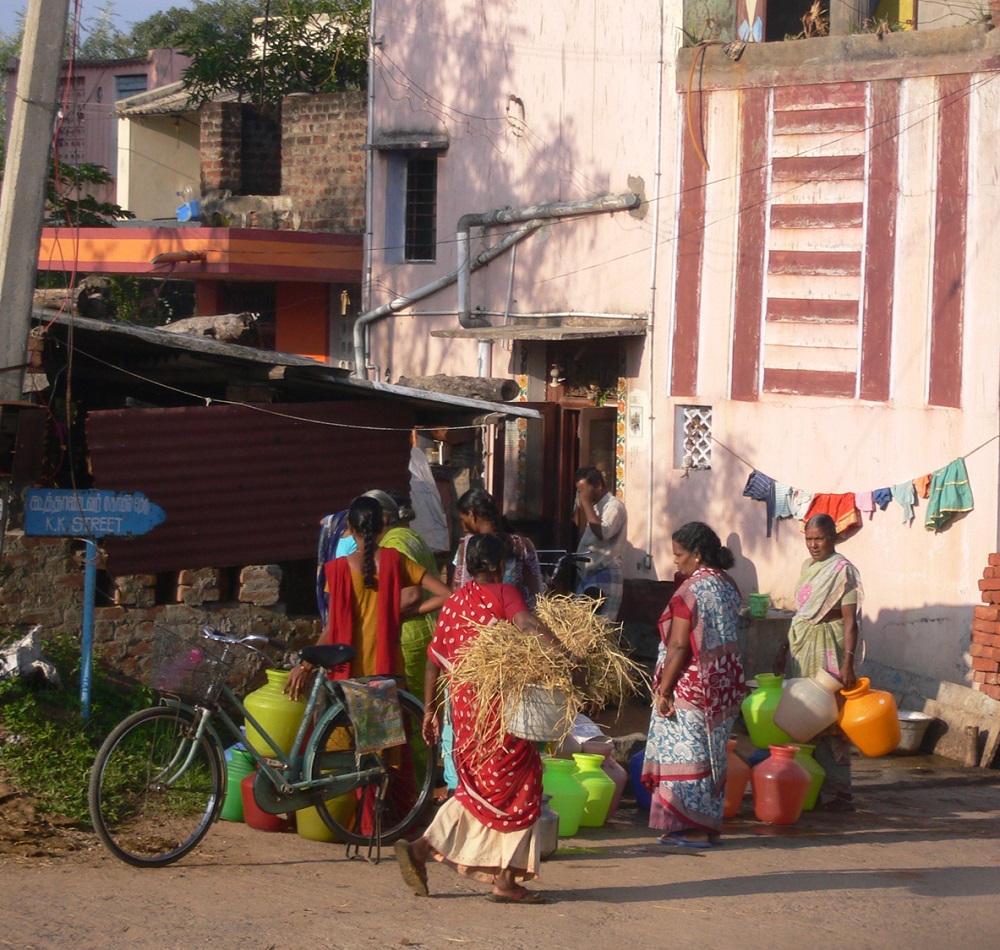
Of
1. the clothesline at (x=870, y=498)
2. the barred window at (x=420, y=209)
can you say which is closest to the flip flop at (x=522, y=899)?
the clothesline at (x=870, y=498)

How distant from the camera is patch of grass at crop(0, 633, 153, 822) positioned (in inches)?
255

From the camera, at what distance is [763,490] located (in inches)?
498

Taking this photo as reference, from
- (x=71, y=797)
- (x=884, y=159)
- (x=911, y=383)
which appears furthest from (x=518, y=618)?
(x=884, y=159)

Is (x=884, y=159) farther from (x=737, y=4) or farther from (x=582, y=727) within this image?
(x=582, y=727)

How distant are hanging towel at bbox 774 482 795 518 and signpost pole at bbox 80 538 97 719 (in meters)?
6.89

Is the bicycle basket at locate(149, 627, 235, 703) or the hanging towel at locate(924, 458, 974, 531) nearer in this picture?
the bicycle basket at locate(149, 627, 235, 703)

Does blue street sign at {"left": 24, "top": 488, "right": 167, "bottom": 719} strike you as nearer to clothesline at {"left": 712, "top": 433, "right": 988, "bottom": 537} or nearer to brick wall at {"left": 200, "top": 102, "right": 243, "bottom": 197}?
clothesline at {"left": 712, "top": 433, "right": 988, "bottom": 537}

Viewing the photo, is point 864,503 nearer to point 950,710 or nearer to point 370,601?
point 950,710

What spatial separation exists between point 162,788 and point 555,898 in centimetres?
173

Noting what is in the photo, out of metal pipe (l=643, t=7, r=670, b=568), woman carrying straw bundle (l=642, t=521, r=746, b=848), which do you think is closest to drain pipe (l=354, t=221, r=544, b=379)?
metal pipe (l=643, t=7, r=670, b=568)

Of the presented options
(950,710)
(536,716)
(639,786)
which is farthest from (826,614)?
(536,716)

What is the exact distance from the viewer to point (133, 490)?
7.99m

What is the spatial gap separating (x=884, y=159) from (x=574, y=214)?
143 inches

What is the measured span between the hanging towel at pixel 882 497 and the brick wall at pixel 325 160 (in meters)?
9.00
